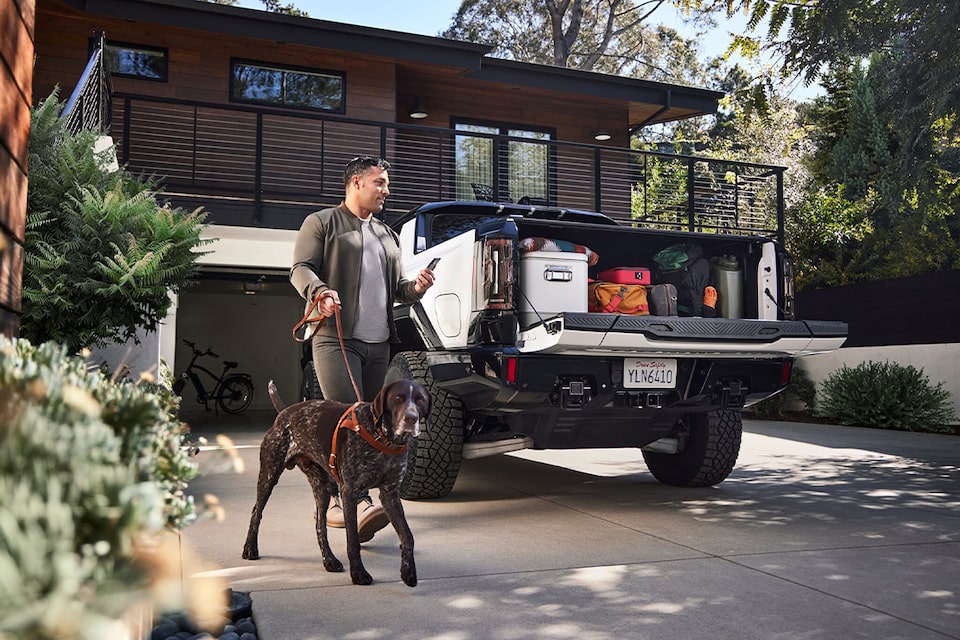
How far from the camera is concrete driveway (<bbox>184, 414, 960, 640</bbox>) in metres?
2.99

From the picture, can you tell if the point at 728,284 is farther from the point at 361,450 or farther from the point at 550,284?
the point at 361,450

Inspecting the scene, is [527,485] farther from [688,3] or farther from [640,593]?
[688,3]

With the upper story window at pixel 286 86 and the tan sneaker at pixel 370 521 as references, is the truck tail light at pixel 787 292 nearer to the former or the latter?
the tan sneaker at pixel 370 521

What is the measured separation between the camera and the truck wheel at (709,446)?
5867 millimetres

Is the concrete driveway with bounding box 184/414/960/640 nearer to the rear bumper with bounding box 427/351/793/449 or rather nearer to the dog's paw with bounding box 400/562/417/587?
the dog's paw with bounding box 400/562/417/587

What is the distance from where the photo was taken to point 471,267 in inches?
194

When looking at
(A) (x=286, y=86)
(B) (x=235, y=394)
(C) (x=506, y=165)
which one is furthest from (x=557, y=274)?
(B) (x=235, y=394)

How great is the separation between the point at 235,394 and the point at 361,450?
14121 millimetres

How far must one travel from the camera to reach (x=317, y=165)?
12945mm

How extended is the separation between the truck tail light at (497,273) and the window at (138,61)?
9.59m

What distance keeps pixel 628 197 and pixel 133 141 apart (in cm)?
795

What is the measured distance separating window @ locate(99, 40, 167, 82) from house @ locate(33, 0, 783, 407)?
0.06 ft

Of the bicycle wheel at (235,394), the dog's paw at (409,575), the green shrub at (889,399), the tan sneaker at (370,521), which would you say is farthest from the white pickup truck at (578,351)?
the bicycle wheel at (235,394)

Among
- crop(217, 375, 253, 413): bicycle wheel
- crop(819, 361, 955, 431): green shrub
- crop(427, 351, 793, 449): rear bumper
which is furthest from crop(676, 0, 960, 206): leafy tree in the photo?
crop(217, 375, 253, 413): bicycle wheel
